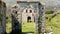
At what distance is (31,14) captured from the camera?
2991 centimetres

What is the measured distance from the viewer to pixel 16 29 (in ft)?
42.3

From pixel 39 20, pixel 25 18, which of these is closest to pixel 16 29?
pixel 39 20

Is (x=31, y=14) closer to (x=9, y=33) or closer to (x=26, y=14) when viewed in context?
(x=26, y=14)

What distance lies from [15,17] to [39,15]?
154 centimetres

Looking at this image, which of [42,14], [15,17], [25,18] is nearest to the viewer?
[42,14]

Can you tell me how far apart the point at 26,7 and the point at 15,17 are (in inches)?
656

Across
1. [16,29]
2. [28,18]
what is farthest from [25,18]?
[16,29]

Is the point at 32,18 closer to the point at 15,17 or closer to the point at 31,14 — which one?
the point at 31,14

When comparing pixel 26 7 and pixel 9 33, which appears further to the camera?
pixel 26 7

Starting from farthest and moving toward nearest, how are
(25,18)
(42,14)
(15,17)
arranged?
(25,18)
(15,17)
(42,14)

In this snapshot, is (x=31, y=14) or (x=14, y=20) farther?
(x=31, y=14)

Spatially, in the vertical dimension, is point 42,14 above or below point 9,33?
above

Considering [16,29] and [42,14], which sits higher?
[42,14]

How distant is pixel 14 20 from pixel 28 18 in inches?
655
